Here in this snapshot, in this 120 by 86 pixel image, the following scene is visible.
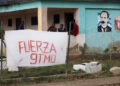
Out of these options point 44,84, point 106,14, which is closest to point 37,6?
point 106,14

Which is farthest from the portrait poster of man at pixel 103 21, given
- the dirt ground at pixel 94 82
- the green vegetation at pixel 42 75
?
the dirt ground at pixel 94 82

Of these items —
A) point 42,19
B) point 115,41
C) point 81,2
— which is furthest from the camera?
point 115,41

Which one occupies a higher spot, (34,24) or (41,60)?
(34,24)

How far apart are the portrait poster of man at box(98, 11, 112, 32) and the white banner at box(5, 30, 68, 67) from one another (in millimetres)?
6356

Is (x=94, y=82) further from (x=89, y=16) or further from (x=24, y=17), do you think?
(x=24, y=17)

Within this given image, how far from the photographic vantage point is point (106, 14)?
16.2 m

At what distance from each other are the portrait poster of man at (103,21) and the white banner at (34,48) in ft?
20.9

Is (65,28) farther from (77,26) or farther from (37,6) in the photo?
(37,6)

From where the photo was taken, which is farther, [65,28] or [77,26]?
[65,28]

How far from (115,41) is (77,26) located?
2658mm

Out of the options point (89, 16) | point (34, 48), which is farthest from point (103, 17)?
point (34, 48)

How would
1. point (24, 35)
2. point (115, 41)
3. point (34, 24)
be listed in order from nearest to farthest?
point (24, 35) < point (115, 41) < point (34, 24)

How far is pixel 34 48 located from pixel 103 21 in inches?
293

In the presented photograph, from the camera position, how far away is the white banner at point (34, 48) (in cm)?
927
